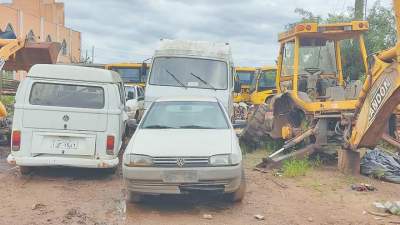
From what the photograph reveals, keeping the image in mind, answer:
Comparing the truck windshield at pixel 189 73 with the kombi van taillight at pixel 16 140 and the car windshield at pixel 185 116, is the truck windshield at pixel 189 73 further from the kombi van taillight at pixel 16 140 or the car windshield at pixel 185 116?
the kombi van taillight at pixel 16 140

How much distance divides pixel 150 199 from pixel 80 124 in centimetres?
219

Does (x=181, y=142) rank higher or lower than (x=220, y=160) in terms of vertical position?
higher

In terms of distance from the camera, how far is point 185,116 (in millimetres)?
8625

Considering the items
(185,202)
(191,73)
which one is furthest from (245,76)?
(185,202)

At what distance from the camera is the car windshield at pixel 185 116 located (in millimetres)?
8391

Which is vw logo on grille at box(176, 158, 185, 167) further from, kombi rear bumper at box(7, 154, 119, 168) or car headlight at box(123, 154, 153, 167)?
kombi rear bumper at box(7, 154, 119, 168)

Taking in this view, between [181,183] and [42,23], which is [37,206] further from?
[42,23]

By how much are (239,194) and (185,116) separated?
66.1 inches

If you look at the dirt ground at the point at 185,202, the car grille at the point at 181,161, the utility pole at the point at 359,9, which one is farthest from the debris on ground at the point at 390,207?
the utility pole at the point at 359,9

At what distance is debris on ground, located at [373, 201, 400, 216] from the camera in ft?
23.9

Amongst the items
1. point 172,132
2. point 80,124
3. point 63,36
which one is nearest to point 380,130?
point 172,132

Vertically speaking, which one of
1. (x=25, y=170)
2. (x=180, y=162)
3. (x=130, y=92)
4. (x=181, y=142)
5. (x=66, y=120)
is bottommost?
(x=25, y=170)

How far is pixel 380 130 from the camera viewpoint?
8430 mm

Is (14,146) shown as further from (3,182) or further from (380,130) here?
(380,130)
